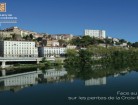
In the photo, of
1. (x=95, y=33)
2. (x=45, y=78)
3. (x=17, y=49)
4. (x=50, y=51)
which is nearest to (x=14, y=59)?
(x=17, y=49)

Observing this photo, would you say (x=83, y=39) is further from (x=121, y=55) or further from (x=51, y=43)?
(x=121, y=55)

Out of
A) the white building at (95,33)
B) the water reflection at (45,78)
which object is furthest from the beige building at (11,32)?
the water reflection at (45,78)

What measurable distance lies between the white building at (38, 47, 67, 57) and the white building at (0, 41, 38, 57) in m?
1.65

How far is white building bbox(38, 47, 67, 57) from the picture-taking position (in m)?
46.5

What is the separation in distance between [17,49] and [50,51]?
5.80 metres

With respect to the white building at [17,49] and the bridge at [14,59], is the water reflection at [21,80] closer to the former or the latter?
the bridge at [14,59]

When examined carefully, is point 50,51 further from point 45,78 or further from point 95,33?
point 95,33

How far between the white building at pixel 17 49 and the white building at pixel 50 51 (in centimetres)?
165

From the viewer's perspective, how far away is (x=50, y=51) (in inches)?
1854

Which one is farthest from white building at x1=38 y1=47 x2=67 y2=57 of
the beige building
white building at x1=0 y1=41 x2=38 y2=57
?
the beige building

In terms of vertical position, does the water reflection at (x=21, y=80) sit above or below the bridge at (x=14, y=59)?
below

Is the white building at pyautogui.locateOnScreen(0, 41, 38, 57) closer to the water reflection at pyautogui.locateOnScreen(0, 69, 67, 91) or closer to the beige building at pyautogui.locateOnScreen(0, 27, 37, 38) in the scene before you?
the beige building at pyautogui.locateOnScreen(0, 27, 37, 38)

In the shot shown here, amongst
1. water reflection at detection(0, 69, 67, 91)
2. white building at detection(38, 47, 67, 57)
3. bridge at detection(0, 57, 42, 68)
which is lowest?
water reflection at detection(0, 69, 67, 91)

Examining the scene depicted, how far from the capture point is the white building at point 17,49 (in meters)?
42.3
